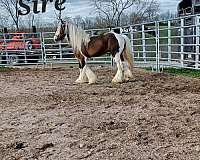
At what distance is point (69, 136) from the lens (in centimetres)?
398

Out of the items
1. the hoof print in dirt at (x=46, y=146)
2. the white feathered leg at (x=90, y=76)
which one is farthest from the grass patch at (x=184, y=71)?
the hoof print in dirt at (x=46, y=146)

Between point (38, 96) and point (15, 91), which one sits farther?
point (15, 91)

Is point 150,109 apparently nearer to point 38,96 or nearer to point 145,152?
point 145,152

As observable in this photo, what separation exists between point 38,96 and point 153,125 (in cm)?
313

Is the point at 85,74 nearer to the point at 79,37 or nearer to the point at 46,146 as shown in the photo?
the point at 79,37

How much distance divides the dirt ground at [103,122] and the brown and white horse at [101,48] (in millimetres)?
451

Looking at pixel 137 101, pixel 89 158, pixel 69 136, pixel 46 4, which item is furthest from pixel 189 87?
pixel 46 4

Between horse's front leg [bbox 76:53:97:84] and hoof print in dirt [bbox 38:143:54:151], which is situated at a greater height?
horse's front leg [bbox 76:53:97:84]

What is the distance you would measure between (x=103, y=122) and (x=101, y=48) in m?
3.52

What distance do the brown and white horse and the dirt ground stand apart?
17.8 inches

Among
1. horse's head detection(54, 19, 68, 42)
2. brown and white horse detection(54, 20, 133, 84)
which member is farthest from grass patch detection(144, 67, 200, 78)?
horse's head detection(54, 19, 68, 42)

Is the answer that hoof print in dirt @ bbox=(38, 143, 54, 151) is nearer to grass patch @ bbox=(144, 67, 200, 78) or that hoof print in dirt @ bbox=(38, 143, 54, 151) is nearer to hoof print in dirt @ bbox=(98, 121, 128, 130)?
hoof print in dirt @ bbox=(98, 121, 128, 130)

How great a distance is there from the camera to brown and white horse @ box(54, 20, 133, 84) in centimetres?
764

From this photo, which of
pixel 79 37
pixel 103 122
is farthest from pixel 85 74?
pixel 103 122
